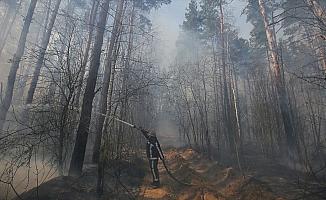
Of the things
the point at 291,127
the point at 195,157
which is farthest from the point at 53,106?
the point at 291,127

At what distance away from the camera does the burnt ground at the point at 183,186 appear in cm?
722

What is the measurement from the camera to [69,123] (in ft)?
26.0

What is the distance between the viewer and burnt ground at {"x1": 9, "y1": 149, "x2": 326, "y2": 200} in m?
7.22

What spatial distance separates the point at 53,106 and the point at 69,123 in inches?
45.5

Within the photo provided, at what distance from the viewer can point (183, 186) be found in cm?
946

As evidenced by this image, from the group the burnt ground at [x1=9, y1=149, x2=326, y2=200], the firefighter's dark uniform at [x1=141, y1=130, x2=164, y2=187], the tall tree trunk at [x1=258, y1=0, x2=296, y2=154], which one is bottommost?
the burnt ground at [x1=9, y1=149, x2=326, y2=200]

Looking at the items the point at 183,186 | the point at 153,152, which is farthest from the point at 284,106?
the point at 153,152

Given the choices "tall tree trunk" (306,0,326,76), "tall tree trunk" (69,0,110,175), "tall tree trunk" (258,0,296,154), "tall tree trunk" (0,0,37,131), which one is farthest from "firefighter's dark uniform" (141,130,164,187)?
"tall tree trunk" (258,0,296,154)

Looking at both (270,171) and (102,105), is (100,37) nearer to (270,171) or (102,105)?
(102,105)

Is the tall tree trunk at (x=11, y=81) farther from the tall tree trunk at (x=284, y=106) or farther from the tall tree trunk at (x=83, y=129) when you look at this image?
the tall tree trunk at (x=284, y=106)

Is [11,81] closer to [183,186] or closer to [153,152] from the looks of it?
[153,152]

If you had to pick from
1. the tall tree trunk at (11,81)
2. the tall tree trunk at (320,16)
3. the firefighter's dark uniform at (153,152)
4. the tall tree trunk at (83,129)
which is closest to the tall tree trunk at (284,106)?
the tall tree trunk at (320,16)

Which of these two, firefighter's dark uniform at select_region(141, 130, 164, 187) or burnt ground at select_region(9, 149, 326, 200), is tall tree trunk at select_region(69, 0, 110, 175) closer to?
burnt ground at select_region(9, 149, 326, 200)

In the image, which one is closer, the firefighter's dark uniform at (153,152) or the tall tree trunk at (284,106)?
the firefighter's dark uniform at (153,152)
